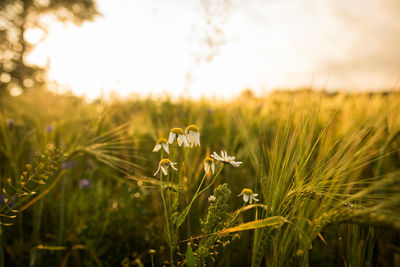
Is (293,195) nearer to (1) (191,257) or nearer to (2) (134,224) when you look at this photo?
(1) (191,257)

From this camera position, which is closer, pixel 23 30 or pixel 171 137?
pixel 171 137

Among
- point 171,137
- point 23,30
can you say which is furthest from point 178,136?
point 23,30

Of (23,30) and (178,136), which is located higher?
(23,30)

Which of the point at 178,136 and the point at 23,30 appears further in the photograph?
the point at 23,30

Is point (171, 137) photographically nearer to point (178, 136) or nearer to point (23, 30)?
point (178, 136)

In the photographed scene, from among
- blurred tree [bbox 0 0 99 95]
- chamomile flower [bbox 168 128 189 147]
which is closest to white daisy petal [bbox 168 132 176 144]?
chamomile flower [bbox 168 128 189 147]

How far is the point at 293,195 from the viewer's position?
59 cm

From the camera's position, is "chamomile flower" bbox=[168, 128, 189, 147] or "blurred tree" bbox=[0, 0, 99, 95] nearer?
"chamomile flower" bbox=[168, 128, 189, 147]

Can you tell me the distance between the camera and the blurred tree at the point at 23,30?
7590mm

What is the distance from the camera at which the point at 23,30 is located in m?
7.82

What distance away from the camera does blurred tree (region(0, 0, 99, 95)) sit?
24.9 ft

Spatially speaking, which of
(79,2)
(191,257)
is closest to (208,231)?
(191,257)

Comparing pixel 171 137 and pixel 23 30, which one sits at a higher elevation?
pixel 23 30

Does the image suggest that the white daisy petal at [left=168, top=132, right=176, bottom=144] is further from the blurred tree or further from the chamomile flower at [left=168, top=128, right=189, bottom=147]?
the blurred tree
